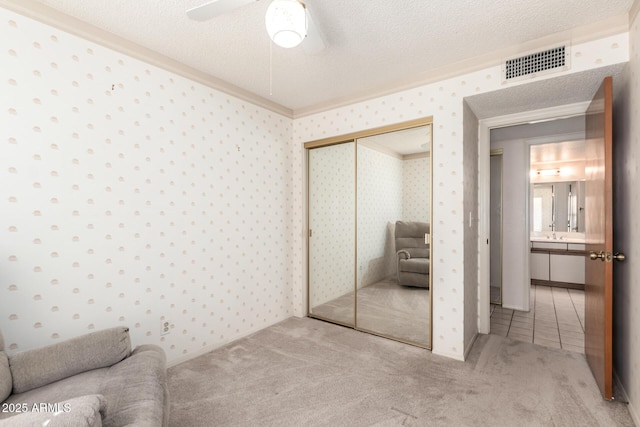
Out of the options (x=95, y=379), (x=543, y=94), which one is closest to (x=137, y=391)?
(x=95, y=379)

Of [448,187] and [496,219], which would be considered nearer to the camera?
[448,187]

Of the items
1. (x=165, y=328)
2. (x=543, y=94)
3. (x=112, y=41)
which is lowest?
(x=165, y=328)

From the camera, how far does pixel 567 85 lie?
91.1 inches

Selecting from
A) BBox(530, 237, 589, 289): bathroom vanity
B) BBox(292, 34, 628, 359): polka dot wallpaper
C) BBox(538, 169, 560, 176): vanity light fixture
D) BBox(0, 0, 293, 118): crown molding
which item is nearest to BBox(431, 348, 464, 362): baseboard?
BBox(292, 34, 628, 359): polka dot wallpaper

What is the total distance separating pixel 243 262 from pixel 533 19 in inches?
118

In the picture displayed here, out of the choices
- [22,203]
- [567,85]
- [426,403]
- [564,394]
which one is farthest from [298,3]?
[564,394]

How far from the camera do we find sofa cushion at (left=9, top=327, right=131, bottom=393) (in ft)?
4.69

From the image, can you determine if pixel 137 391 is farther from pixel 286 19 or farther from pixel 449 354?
pixel 449 354

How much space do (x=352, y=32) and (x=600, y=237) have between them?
2.21m

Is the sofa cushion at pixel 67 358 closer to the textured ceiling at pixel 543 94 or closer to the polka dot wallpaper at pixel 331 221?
the polka dot wallpaper at pixel 331 221

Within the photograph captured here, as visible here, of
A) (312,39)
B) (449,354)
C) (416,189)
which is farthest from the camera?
(416,189)

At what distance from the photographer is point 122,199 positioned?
2.17 m

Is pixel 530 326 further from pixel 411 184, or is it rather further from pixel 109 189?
pixel 109 189

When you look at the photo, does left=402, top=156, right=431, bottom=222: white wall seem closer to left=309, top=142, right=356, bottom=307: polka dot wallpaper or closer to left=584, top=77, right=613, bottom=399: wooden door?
left=309, top=142, right=356, bottom=307: polka dot wallpaper
